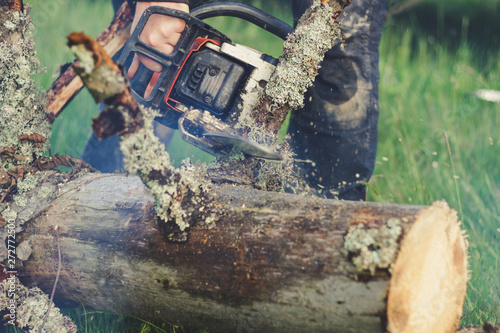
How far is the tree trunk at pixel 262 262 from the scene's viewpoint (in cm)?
95

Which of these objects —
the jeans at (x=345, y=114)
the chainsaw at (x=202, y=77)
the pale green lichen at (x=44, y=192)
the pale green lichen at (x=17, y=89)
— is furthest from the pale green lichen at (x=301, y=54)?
the pale green lichen at (x=17, y=89)

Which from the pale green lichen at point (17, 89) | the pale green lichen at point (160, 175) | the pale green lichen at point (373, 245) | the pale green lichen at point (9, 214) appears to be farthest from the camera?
the pale green lichen at point (17, 89)

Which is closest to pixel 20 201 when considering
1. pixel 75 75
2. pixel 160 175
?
pixel 160 175

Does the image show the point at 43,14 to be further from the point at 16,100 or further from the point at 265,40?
the point at 16,100

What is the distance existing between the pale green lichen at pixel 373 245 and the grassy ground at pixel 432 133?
3.29 ft

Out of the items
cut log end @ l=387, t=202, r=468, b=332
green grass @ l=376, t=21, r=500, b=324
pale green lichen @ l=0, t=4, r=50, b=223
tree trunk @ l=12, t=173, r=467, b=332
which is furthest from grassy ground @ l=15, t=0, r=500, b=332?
pale green lichen @ l=0, t=4, r=50, b=223

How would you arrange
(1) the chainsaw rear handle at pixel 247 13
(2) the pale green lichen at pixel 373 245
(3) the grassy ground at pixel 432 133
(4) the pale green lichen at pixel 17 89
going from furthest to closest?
(3) the grassy ground at pixel 432 133 < (1) the chainsaw rear handle at pixel 247 13 < (4) the pale green lichen at pixel 17 89 < (2) the pale green lichen at pixel 373 245

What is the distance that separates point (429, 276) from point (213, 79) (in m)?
1.16

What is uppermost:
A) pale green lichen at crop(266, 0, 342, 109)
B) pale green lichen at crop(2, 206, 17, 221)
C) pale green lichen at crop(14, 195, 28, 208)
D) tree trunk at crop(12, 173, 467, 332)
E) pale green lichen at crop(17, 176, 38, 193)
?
pale green lichen at crop(266, 0, 342, 109)

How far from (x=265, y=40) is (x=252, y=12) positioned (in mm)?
3287

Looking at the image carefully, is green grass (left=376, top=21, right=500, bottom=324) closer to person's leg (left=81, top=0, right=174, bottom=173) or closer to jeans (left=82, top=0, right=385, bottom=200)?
jeans (left=82, top=0, right=385, bottom=200)

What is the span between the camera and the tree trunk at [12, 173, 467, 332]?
952 millimetres

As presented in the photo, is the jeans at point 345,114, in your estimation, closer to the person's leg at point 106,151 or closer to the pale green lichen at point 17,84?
the pale green lichen at point 17,84

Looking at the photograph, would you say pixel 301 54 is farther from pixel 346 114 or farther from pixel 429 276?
pixel 429 276
